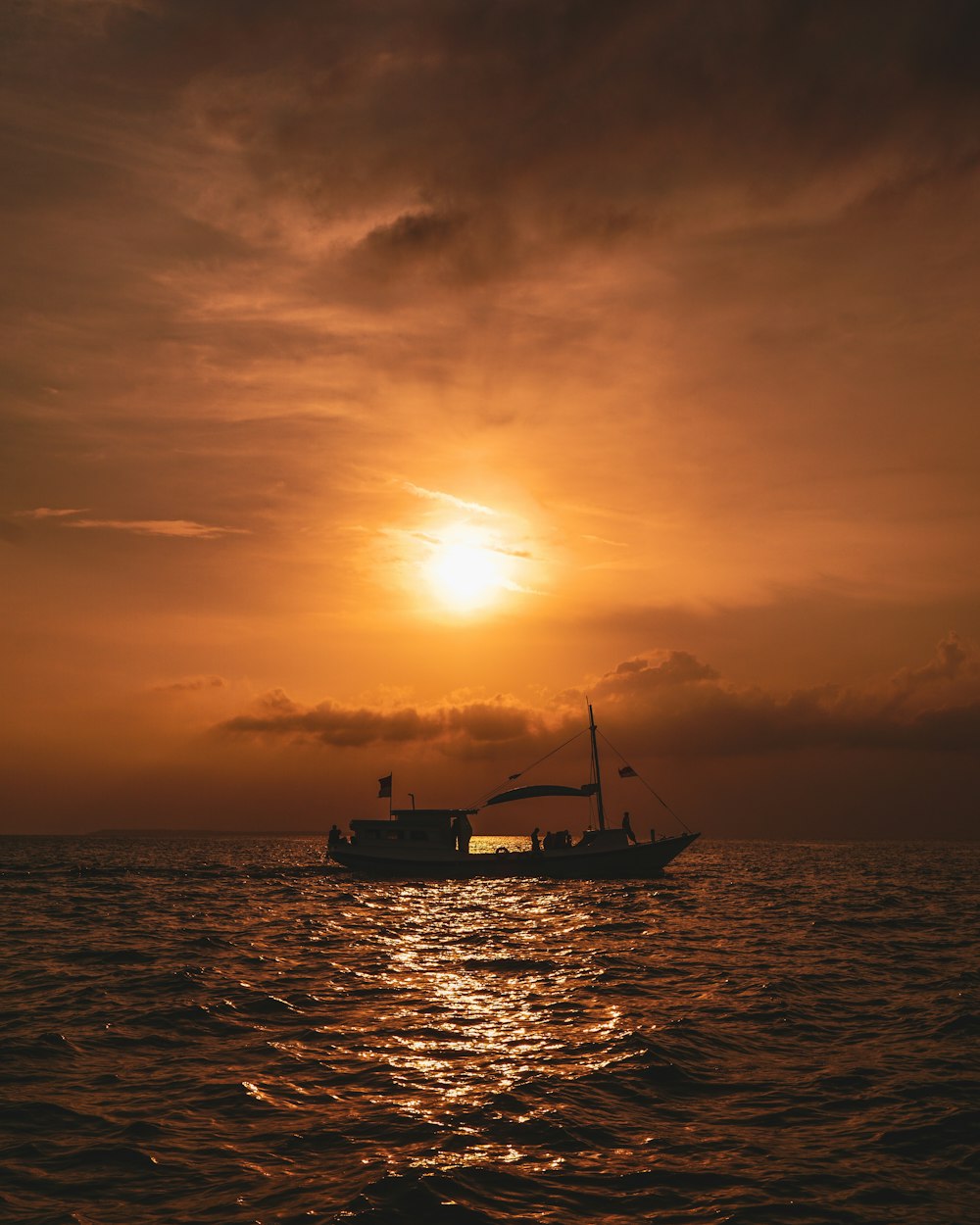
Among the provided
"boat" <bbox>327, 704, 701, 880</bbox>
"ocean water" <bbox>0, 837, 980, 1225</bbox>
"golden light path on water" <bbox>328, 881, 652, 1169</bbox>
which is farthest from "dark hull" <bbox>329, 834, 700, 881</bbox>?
"ocean water" <bbox>0, 837, 980, 1225</bbox>

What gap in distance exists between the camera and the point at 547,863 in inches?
2638

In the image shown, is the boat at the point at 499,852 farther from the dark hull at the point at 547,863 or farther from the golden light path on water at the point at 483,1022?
the golden light path on water at the point at 483,1022

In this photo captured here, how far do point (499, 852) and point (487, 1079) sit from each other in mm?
52678

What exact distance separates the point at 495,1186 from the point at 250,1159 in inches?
137

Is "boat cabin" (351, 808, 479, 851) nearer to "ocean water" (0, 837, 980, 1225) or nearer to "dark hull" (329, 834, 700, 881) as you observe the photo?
"dark hull" (329, 834, 700, 881)

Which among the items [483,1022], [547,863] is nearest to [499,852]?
[547,863]

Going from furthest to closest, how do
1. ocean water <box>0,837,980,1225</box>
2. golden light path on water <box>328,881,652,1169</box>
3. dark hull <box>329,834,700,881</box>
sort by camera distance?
dark hull <box>329,834,700,881</box>
golden light path on water <box>328,881,652,1169</box>
ocean water <box>0,837,980,1225</box>

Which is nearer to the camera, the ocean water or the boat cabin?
the ocean water

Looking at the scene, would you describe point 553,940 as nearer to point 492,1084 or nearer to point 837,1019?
point 837,1019

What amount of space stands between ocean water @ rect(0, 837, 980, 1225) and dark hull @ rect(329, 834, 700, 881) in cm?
2912

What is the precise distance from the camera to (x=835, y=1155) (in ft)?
42.2

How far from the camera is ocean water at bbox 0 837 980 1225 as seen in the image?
11523 millimetres

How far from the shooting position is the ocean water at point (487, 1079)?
37.8 feet

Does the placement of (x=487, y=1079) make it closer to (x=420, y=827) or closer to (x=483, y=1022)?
(x=483, y=1022)
